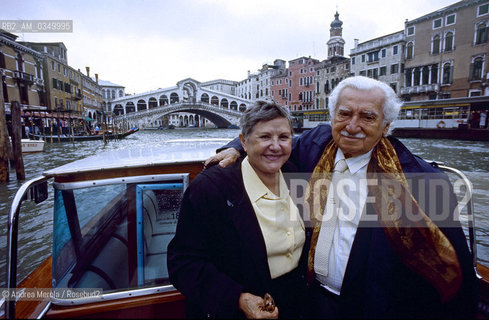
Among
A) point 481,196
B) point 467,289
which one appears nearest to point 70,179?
point 467,289

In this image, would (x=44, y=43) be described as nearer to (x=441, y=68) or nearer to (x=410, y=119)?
(x=410, y=119)

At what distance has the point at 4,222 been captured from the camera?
5.01m

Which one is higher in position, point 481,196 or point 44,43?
point 44,43

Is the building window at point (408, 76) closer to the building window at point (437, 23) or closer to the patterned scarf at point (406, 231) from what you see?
the building window at point (437, 23)

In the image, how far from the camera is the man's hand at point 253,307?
115cm

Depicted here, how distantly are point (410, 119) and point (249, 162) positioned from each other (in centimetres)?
2451

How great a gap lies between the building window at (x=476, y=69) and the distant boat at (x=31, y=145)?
32.1 m

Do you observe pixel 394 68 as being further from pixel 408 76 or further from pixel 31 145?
pixel 31 145

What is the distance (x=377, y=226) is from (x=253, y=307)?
2.29 ft

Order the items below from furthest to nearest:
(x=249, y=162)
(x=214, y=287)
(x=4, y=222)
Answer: (x=4, y=222)
(x=249, y=162)
(x=214, y=287)

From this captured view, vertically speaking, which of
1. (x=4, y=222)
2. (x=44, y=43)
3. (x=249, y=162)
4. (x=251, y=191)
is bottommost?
(x=4, y=222)

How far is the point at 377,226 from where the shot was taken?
4.27 feet

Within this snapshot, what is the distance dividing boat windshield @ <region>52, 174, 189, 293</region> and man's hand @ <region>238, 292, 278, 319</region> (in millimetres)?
731

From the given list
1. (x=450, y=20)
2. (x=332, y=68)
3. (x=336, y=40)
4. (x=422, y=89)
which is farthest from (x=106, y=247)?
(x=336, y=40)
